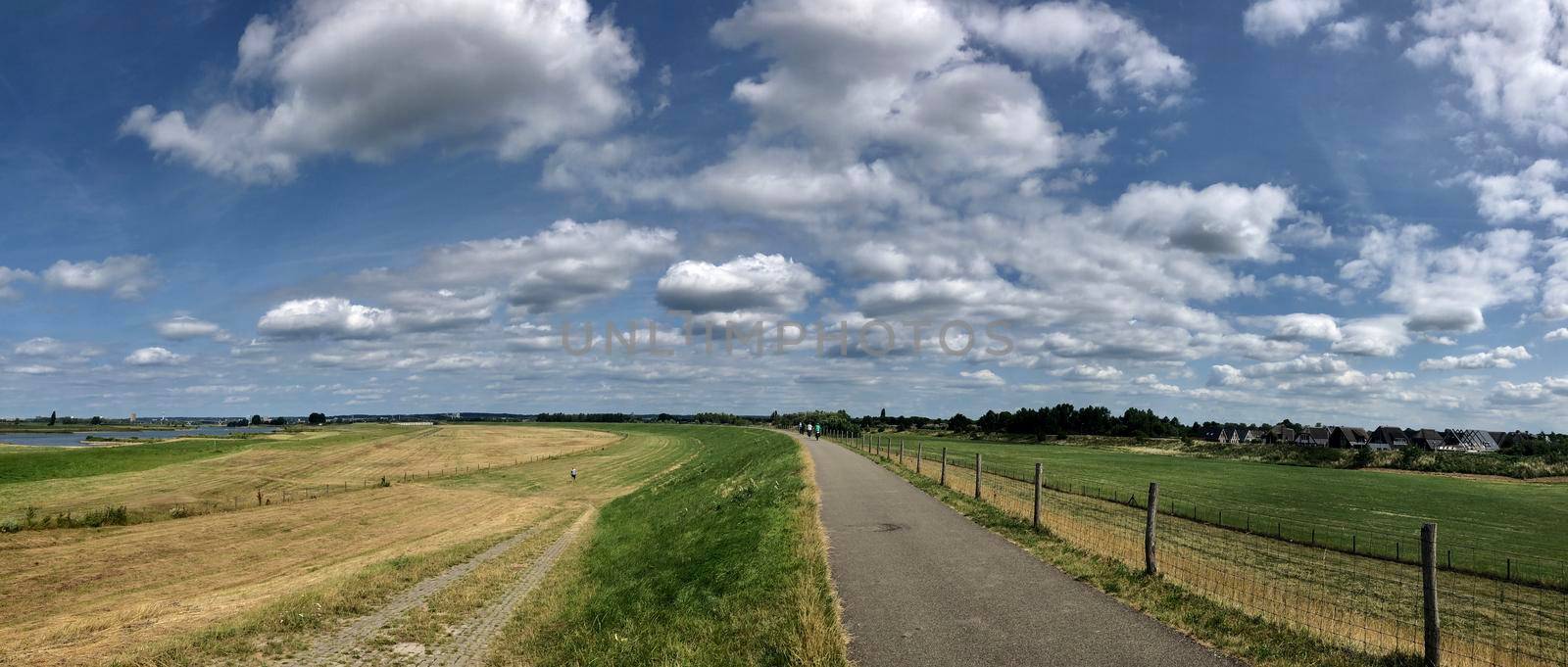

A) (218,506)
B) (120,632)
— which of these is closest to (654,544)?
(120,632)

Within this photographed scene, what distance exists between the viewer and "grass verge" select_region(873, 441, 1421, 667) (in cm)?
898

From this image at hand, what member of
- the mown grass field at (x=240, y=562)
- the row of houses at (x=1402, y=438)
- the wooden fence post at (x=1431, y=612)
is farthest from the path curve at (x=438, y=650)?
the row of houses at (x=1402, y=438)

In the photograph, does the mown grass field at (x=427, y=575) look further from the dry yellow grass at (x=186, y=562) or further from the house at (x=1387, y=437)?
the house at (x=1387, y=437)

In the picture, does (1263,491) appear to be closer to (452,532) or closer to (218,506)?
(452,532)

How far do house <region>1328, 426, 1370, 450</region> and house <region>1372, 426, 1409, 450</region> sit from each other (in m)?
1.84

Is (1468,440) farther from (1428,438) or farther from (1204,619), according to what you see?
(1204,619)

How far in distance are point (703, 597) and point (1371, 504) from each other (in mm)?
56844

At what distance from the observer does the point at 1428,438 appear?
145 m

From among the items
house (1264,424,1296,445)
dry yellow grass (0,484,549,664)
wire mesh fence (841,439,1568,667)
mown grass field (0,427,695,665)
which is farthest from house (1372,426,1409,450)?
dry yellow grass (0,484,549,664)

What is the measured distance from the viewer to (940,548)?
16016 millimetres

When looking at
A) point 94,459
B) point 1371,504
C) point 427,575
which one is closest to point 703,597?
point 427,575

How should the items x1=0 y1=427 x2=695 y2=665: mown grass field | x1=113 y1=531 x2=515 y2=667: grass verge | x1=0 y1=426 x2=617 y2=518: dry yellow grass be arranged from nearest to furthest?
1. x1=113 y1=531 x2=515 y2=667: grass verge
2. x1=0 y1=427 x2=695 y2=665: mown grass field
3. x1=0 y1=426 x2=617 y2=518: dry yellow grass

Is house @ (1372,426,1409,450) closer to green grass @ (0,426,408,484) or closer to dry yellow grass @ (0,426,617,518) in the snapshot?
dry yellow grass @ (0,426,617,518)

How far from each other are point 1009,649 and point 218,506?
67.4 m
